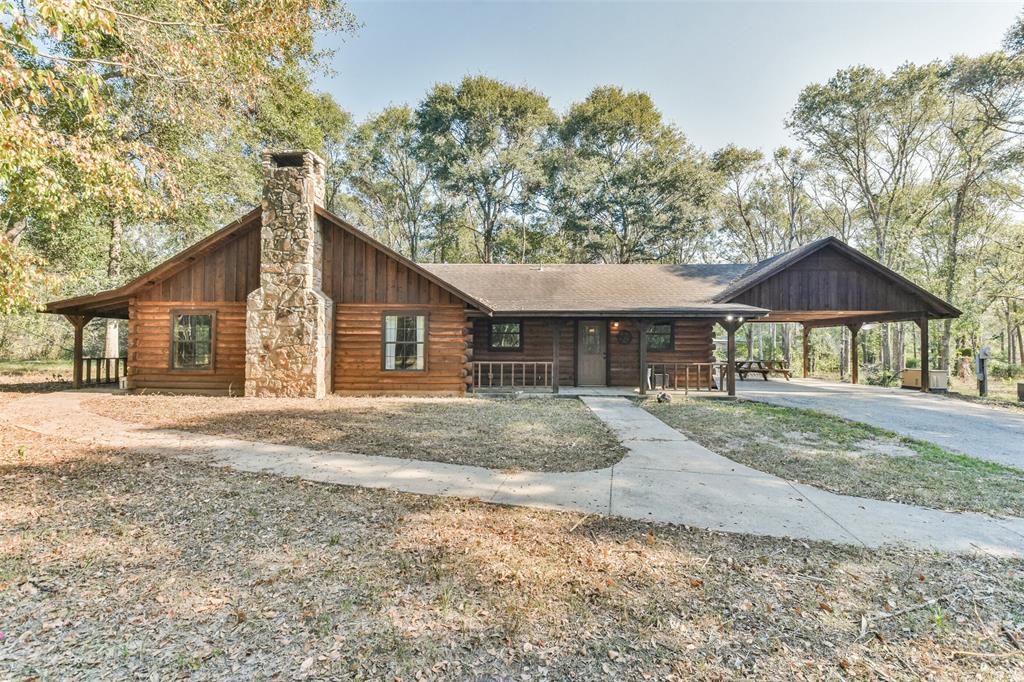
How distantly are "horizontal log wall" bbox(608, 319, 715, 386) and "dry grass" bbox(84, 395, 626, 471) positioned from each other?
13.7ft

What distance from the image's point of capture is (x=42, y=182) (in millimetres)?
6215

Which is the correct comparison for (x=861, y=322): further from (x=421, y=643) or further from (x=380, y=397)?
(x=421, y=643)

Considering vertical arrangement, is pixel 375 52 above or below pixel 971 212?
above

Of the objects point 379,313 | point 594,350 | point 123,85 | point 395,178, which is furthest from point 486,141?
point 379,313

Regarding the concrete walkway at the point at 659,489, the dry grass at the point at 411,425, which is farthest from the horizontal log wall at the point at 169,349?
the concrete walkway at the point at 659,489

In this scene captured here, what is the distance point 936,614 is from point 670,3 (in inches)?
577

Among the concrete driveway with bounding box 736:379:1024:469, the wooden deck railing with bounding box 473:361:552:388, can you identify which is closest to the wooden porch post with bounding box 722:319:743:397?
the concrete driveway with bounding box 736:379:1024:469

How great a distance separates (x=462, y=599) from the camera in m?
2.57

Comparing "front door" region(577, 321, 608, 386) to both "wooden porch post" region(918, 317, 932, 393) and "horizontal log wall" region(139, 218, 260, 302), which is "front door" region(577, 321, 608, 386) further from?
"wooden porch post" region(918, 317, 932, 393)

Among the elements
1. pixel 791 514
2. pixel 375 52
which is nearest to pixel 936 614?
pixel 791 514

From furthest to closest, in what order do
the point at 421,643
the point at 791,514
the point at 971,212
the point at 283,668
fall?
the point at 971,212
the point at 791,514
the point at 421,643
the point at 283,668

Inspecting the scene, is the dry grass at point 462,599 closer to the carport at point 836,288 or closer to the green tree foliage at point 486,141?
the carport at point 836,288

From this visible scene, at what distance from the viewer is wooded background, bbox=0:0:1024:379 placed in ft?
28.5

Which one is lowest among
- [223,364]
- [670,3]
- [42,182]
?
[223,364]
